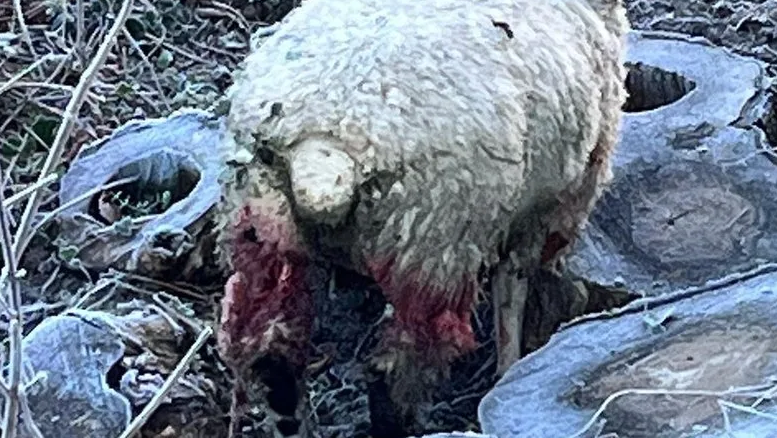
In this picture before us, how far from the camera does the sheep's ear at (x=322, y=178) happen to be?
291 centimetres

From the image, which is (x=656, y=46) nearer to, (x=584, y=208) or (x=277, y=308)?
(x=584, y=208)

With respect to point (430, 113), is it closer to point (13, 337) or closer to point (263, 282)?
point (263, 282)

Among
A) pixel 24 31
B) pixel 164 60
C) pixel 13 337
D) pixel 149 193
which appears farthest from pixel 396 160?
pixel 24 31

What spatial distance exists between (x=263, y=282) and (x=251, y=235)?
0.10 m

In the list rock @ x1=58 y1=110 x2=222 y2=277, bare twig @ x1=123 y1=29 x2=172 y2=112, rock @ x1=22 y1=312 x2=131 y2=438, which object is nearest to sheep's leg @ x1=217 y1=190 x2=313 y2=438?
rock @ x1=22 y1=312 x2=131 y2=438

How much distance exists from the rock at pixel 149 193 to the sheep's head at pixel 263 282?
845mm

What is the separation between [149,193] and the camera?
442 cm

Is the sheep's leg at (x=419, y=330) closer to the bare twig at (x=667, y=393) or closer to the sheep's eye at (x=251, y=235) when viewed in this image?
the sheep's eye at (x=251, y=235)

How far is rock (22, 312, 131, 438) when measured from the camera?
10.5ft

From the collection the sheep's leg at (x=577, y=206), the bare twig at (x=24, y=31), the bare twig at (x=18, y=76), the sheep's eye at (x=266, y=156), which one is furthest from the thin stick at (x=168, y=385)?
the bare twig at (x=24, y=31)

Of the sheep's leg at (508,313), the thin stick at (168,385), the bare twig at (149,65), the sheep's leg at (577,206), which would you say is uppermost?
the thin stick at (168,385)

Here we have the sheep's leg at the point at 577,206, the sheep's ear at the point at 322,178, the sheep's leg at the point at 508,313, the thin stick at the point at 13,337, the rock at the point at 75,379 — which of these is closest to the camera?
the thin stick at the point at 13,337

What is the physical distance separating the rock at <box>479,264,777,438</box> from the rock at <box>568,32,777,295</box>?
57cm

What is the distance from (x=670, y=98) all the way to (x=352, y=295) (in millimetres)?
1416
